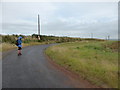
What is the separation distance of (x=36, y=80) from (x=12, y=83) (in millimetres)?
932

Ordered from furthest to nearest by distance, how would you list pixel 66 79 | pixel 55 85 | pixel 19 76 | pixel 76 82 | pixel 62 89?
pixel 19 76, pixel 66 79, pixel 76 82, pixel 55 85, pixel 62 89

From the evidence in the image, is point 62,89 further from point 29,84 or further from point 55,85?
point 29,84

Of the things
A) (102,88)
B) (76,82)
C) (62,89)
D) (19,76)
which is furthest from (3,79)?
(102,88)

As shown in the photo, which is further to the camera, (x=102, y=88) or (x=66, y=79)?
(x=66, y=79)

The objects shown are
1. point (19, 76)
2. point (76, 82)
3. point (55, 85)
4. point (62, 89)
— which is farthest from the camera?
point (19, 76)

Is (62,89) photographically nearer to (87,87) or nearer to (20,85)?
(87,87)

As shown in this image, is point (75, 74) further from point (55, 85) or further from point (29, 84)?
point (29, 84)

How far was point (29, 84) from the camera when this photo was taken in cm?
452

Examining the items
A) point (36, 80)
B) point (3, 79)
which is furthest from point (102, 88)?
point (3, 79)

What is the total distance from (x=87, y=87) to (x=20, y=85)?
250 centimetres

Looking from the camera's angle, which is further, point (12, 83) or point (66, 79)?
point (66, 79)

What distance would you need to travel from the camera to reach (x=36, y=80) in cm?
491

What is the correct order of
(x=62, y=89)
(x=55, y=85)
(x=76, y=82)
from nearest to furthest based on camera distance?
Answer: 1. (x=62, y=89)
2. (x=55, y=85)
3. (x=76, y=82)

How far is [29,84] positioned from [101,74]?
322 centimetres
